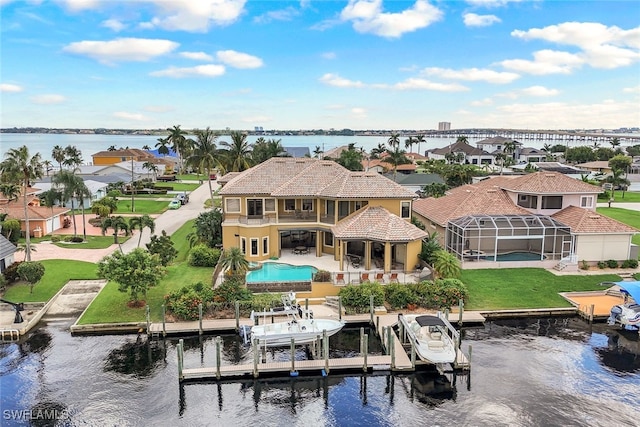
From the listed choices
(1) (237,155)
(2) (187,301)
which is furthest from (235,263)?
(1) (237,155)

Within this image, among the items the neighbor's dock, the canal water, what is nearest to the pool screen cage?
the canal water

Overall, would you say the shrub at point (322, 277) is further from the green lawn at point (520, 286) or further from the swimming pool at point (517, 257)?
the swimming pool at point (517, 257)

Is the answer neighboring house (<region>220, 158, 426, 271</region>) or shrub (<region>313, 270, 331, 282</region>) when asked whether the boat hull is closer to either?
shrub (<region>313, 270, 331, 282</region>)

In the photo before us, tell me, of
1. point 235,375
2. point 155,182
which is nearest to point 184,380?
point 235,375

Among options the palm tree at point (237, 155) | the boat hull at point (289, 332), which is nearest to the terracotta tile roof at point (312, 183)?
the boat hull at point (289, 332)

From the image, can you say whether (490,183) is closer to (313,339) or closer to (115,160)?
(313,339)
